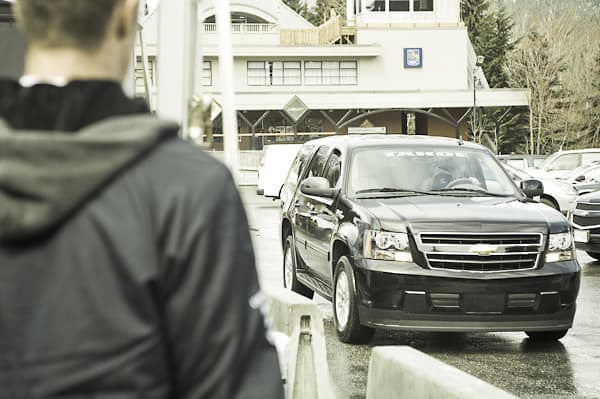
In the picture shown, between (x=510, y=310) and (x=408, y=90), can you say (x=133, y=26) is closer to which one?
(x=510, y=310)

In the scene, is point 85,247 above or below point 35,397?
above

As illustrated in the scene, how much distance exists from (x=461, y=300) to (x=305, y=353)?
2874 millimetres

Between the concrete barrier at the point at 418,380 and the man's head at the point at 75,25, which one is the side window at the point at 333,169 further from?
the man's head at the point at 75,25

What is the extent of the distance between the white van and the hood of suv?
22852mm

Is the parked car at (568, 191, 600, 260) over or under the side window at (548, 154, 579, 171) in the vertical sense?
over

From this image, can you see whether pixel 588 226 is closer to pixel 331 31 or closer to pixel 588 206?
pixel 588 206

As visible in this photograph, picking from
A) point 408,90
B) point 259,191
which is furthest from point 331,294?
point 408,90

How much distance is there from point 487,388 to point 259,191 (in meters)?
31.6

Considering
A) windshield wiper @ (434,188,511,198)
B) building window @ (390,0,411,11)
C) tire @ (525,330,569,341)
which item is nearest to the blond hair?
tire @ (525,330,569,341)

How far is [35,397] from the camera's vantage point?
1.90 meters

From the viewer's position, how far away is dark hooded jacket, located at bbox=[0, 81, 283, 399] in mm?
1908

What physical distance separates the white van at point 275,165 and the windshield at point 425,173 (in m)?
21.8

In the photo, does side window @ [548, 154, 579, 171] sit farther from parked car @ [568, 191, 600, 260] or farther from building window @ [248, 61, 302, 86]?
building window @ [248, 61, 302, 86]

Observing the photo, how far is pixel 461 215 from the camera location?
9969mm
